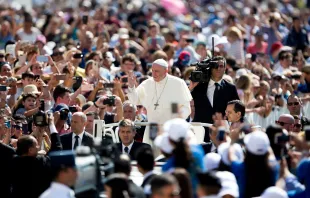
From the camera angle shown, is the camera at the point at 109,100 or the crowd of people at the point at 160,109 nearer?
the crowd of people at the point at 160,109

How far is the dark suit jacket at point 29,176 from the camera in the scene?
14.0 meters

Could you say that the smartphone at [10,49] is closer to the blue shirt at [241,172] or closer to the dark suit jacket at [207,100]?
the dark suit jacket at [207,100]

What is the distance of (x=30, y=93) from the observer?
18312 mm

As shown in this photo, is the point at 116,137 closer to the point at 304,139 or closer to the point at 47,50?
the point at 304,139

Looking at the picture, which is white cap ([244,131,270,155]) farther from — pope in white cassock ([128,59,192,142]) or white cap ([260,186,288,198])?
pope in white cassock ([128,59,192,142])

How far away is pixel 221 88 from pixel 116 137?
2034 millimetres

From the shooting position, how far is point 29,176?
1401 cm

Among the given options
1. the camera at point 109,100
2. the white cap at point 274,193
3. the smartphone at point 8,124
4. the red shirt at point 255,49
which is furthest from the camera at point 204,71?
the red shirt at point 255,49

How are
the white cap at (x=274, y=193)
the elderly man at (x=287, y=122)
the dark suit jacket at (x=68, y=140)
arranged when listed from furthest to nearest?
1. the elderly man at (x=287, y=122)
2. the dark suit jacket at (x=68, y=140)
3. the white cap at (x=274, y=193)

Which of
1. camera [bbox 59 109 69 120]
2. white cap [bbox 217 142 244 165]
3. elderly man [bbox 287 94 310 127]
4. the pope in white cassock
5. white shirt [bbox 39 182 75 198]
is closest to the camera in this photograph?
white shirt [bbox 39 182 75 198]

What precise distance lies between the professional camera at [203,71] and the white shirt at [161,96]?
33 centimetres

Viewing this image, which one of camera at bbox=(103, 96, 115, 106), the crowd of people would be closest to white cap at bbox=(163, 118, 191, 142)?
the crowd of people

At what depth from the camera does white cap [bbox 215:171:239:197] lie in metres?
12.7

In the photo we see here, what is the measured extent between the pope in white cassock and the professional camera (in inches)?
13.1
